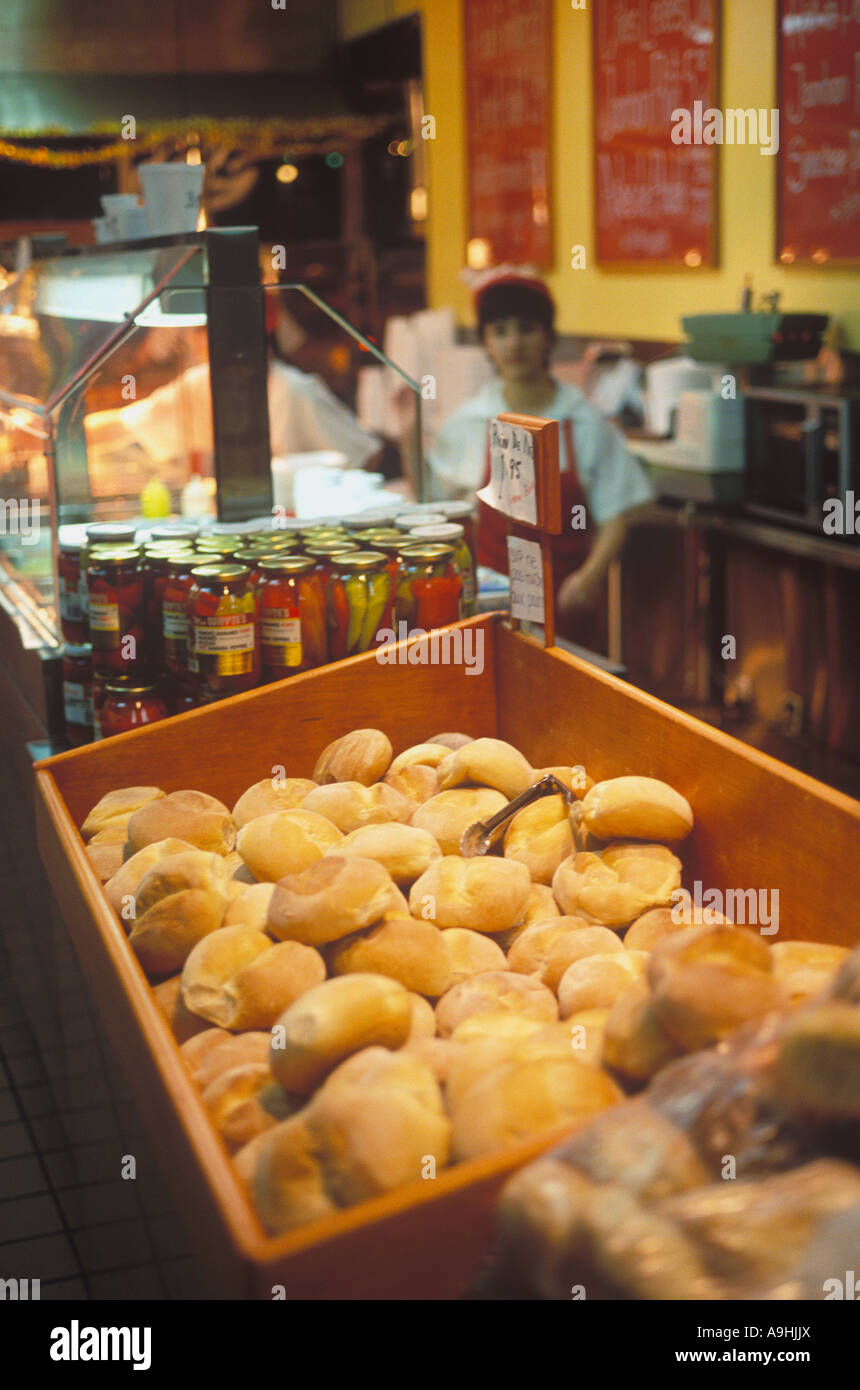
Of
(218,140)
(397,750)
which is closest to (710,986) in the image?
(397,750)

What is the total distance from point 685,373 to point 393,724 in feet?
9.69

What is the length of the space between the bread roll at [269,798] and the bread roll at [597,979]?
22.4 inches

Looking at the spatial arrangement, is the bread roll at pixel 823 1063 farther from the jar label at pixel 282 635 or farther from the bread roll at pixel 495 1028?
the jar label at pixel 282 635

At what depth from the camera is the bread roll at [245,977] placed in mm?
1312

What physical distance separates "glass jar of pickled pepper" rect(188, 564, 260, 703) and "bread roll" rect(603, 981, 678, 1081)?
1.11 meters

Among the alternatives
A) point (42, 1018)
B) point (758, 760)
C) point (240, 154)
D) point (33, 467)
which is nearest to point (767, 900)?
point (758, 760)

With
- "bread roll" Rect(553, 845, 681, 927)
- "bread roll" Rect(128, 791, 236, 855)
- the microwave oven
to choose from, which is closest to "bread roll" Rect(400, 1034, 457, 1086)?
"bread roll" Rect(553, 845, 681, 927)

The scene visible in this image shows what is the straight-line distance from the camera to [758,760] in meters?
1.49

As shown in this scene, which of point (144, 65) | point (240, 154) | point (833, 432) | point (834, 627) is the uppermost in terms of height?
point (144, 65)

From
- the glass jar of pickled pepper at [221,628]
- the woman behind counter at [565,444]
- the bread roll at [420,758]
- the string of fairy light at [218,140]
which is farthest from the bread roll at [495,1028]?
the string of fairy light at [218,140]

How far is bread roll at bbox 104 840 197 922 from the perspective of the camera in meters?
1.58

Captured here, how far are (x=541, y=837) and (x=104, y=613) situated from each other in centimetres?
91

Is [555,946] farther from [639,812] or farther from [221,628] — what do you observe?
[221,628]

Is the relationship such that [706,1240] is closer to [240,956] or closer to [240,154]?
[240,956]
